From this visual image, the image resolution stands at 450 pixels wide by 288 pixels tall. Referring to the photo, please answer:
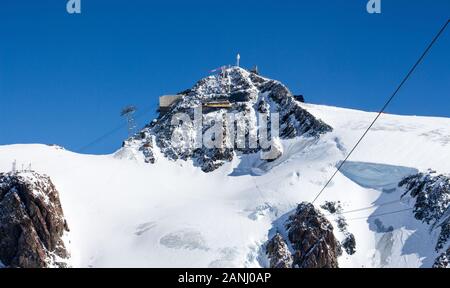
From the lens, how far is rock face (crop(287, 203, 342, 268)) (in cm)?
14062

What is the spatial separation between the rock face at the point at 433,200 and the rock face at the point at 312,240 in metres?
16.3

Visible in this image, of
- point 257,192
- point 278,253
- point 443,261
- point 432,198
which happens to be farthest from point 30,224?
point 443,261

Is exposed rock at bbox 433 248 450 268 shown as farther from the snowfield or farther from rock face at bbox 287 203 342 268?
rock face at bbox 287 203 342 268

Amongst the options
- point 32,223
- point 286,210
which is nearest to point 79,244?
point 32,223

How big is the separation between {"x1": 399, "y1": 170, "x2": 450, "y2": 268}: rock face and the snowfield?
190 centimetres

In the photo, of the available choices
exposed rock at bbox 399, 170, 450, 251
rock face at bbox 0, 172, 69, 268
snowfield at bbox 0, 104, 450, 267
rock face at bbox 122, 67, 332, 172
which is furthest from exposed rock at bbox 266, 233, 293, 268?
rock face at bbox 0, 172, 69, 268

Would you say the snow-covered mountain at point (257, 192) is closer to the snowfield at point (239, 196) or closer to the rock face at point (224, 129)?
the snowfield at point (239, 196)

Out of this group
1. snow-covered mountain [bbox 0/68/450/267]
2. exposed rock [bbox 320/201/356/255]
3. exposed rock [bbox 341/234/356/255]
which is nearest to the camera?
snow-covered mountain [bbox 0/68/450/267]

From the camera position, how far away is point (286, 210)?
5989 inches

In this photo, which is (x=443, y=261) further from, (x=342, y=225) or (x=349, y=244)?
(x=342, y=225)

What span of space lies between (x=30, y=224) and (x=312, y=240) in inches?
1969

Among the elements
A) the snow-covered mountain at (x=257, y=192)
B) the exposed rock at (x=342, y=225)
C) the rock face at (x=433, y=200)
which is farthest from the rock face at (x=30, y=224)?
the rock face at (x=433, y=200)

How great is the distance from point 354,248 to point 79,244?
49725 mm

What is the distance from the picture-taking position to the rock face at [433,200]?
451ft
